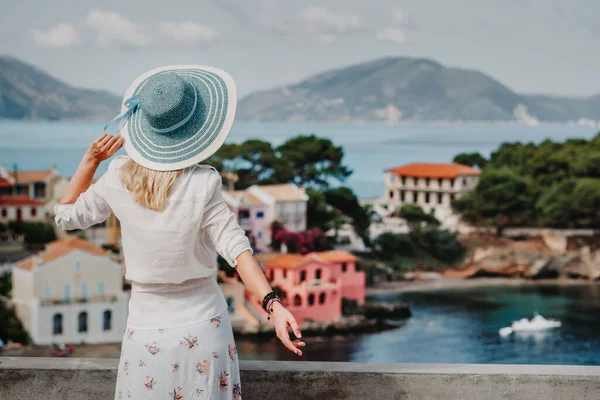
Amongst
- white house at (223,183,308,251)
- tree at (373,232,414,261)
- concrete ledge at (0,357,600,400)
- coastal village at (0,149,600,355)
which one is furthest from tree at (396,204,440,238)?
concrete ledge at (0,357,600,400)

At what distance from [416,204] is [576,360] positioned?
10.8ft

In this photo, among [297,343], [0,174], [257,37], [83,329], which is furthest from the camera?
[257,37]

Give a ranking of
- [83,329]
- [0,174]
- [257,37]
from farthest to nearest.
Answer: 1. [257,37]
2. [0,174]
3. [83,329]

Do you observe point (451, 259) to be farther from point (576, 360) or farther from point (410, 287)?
point (576, 360)

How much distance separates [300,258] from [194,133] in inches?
437

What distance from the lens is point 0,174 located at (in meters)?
12.4

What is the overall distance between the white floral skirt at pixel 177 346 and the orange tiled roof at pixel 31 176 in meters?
11.7

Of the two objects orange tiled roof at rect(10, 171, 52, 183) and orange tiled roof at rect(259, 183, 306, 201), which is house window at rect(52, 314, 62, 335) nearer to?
orange tiled roof at rect(10, 171, 52, 183)

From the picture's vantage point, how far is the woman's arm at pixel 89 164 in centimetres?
104

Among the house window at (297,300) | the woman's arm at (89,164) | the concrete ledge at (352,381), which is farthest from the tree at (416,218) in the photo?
the woman's arm at (89,164)

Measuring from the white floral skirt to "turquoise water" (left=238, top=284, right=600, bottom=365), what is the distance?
10.1 meters

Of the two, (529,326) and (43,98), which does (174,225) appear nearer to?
(529,326)

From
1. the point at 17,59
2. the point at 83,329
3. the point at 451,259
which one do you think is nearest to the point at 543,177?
the point at 451,259

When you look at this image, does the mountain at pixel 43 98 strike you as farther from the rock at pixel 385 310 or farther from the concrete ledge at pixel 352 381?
the concrete ledge at pixel 352 381
